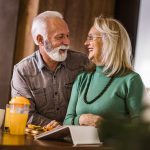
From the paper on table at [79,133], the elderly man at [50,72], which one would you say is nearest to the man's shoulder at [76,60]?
the elderly man at [50,72]

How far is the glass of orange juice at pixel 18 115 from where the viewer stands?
130cm

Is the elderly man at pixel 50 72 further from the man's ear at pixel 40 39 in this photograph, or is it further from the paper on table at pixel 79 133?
the paper on table at pixel 79 133

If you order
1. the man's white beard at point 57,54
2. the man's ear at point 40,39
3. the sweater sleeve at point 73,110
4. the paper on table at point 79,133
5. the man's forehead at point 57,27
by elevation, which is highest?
the man's forehead at point 57,27

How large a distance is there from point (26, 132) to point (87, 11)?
5.85ft

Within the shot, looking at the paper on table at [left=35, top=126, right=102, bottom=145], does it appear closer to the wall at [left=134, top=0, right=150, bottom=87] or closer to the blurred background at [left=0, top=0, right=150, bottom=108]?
the blurred background at [left=0, top=0, right=150, bottom=108]

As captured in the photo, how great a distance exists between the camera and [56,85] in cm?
212

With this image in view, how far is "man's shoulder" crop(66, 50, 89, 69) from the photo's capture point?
2.18 m

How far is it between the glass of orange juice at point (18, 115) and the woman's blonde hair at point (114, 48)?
0.64 metres

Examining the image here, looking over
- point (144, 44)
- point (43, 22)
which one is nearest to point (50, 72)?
point (43, 22)

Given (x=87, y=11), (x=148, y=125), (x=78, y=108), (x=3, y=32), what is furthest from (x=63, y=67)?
(x=148, y=125)

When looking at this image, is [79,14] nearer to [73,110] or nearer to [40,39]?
[40,39]

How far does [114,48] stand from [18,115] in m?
0.75

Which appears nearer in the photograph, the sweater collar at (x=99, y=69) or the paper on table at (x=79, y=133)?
the paper on table at (x=79, y=133)

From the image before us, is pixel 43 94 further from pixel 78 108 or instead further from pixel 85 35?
pixel 85 35
